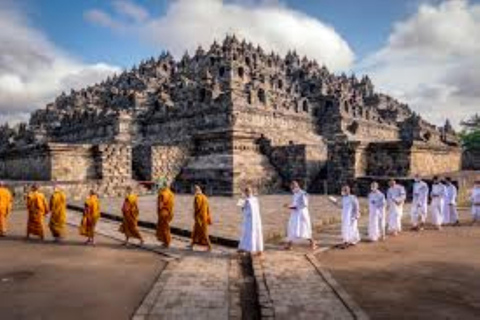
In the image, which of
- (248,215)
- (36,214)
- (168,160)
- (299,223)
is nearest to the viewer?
(248,215)

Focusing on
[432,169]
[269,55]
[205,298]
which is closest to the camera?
[205,298]

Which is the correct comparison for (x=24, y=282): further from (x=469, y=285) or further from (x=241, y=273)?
(x=469, y=285)

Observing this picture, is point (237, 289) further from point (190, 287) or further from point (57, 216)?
point (57, 216)

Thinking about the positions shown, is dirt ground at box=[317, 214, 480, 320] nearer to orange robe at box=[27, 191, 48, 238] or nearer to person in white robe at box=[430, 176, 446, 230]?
person in white robe at box=[430, 176, 446, 230]

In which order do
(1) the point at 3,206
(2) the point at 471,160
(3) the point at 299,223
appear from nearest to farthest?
(3) the point at 299,223
(1) the point at 3,206
(2) the point at 471,160

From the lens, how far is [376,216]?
1015cm

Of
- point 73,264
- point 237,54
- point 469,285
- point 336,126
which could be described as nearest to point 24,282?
point 73,264

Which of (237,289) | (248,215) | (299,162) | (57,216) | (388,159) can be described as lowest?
(237,289)

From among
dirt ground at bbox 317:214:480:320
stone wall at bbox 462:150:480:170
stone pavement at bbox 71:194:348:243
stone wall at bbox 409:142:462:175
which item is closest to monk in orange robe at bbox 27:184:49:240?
stone pavement at bbox 71:194:348:243

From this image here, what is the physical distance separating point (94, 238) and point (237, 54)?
33409mm

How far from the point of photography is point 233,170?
20859 millimetres

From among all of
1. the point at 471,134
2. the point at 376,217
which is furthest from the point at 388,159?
the point at 471,134

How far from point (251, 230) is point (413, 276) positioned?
9.26ft

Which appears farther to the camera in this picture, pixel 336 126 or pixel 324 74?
pixel 324 74
